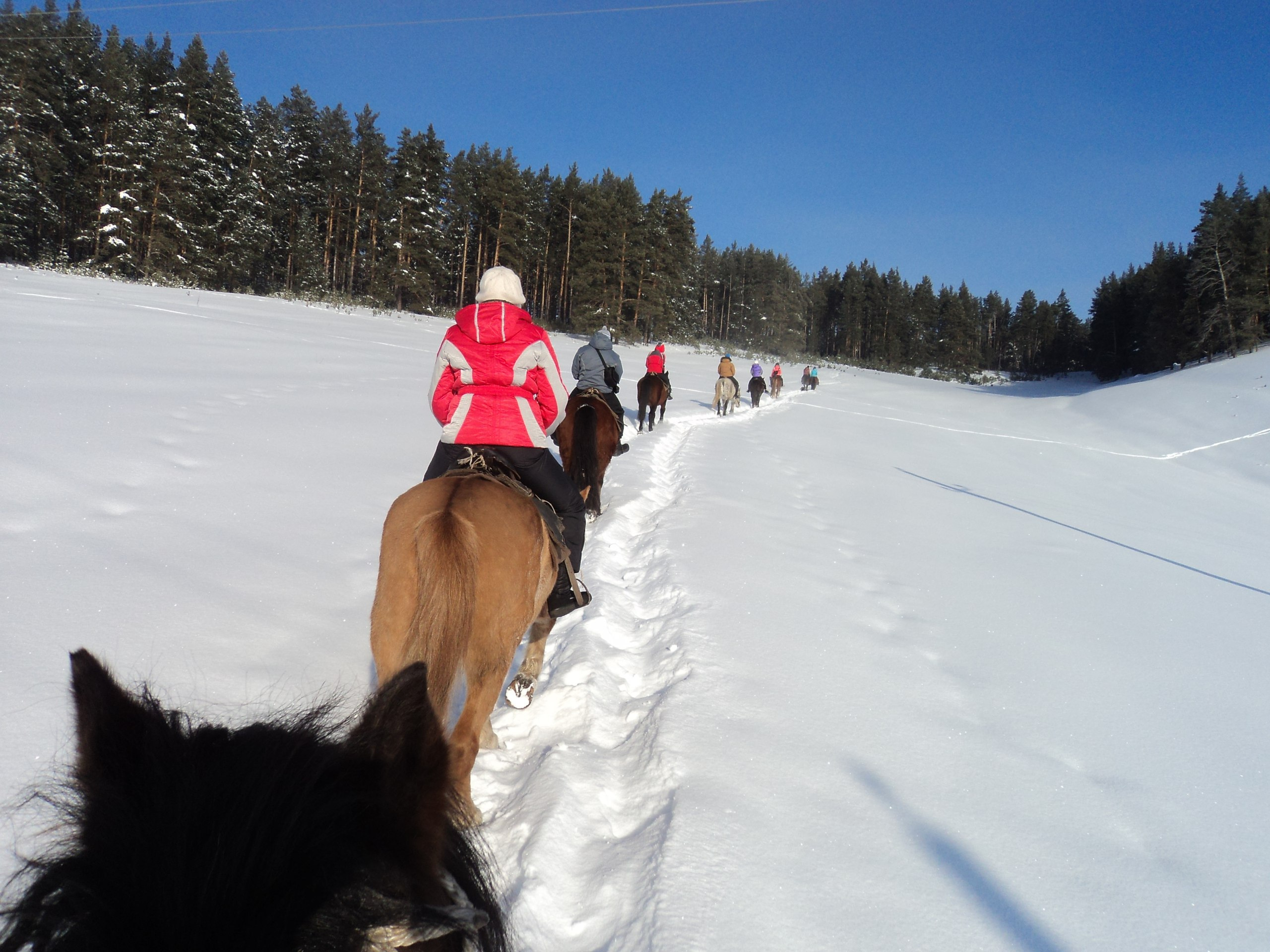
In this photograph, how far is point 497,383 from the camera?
10.1 feet

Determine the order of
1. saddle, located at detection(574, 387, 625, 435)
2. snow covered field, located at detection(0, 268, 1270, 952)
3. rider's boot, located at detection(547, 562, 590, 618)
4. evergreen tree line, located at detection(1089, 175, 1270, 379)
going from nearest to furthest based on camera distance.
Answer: snow covered field, located at detection(0, 268, 1270, 952)
rider's boot, located at detection(547, 562, 590, 618)
saddle, located at detection(574, 387, 625, 435)
evergreen tree line, located at detection(1089, 175, 1270, 379)

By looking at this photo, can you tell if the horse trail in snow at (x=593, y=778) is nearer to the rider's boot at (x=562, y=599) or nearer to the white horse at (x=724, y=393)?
the rider's boot at (x=562, y=599)

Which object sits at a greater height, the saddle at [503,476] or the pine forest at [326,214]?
the pine forest at [326,214]

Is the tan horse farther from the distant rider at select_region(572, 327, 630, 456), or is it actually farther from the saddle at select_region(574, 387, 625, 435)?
the distant rider at select_region(572, 327, 630, 456)

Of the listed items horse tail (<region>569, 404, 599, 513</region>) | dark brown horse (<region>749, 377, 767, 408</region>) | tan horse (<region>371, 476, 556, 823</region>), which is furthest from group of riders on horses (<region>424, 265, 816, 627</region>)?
dark brown horse (<region>749, 377, 767, 408</region>)

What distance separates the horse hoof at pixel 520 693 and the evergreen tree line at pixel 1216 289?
172ft

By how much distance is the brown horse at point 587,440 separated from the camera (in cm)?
658

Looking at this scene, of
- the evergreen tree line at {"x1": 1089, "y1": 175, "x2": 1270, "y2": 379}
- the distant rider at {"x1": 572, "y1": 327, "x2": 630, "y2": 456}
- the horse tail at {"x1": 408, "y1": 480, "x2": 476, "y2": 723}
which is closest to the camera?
the horse tail at {"x1": 408, "y1": 480, "x2": 476, "y2": 723}

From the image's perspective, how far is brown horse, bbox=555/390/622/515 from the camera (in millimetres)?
6582

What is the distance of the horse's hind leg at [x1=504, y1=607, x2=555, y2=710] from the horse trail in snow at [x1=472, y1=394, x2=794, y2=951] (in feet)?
0.18

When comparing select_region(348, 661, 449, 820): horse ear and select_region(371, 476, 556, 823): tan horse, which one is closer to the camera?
select_region(348, 661, 449, 820): horse ear

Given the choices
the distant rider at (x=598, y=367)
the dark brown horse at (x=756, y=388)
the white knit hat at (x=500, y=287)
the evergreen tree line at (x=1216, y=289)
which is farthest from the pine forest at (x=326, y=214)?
the white knit hat at (x=500, y=287)

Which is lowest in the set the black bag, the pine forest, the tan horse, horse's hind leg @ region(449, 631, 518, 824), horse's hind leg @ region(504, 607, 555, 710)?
horse's hind leg @ region(504, 607, 555, 710)

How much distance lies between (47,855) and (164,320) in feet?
54.9
